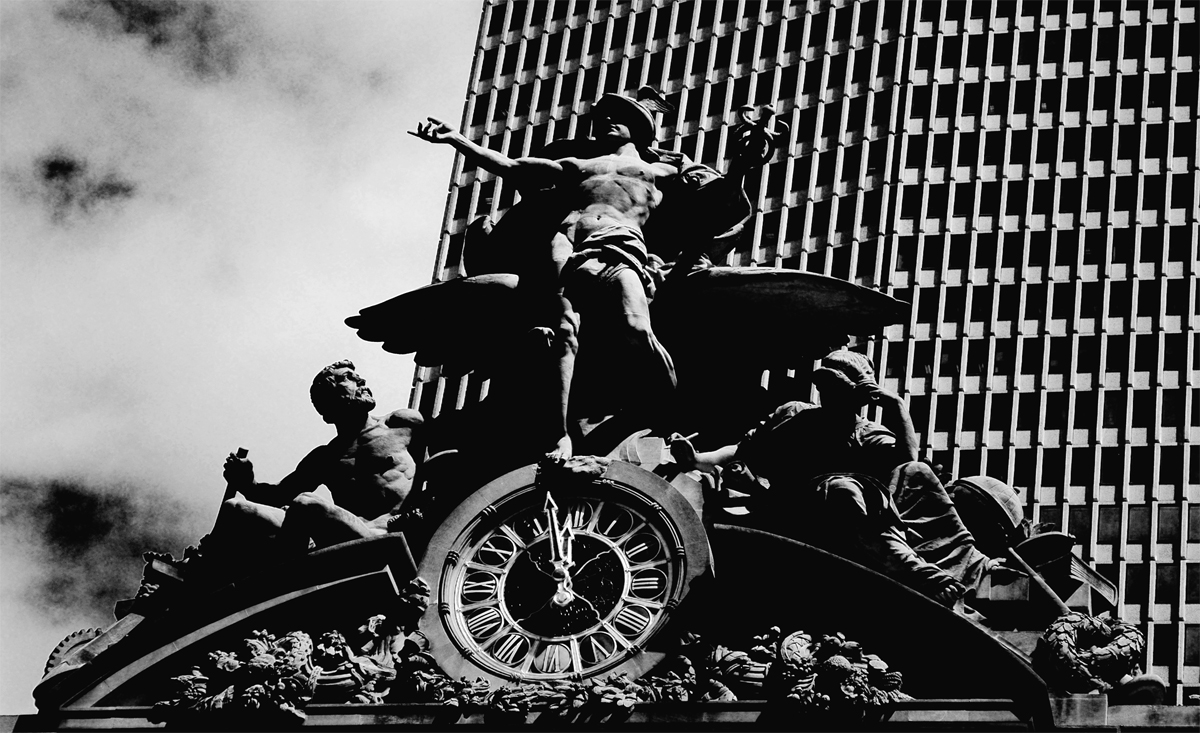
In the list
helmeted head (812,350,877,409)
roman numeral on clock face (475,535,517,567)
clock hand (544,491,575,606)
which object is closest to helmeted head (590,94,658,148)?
helmeted head (812,350,877,409)

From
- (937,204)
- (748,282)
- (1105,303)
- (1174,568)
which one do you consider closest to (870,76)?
(937,204)

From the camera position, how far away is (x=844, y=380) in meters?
33.3

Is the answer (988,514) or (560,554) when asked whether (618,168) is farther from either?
(988,514)

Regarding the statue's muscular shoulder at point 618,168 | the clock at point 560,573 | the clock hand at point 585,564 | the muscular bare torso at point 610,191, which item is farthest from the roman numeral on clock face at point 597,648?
the statue's muscular shoulder at point 618,168

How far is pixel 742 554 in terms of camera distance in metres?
31.7

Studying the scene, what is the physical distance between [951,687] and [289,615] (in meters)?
8.23

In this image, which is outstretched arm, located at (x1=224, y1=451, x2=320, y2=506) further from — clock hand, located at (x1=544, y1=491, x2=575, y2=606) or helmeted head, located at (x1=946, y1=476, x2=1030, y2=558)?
helmeted head, located at (x1=946, y1=476, x2=1030, y2=558)

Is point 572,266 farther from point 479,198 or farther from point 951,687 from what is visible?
point 479,198

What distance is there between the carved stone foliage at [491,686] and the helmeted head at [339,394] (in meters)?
3.75

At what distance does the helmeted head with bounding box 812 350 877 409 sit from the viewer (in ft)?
109

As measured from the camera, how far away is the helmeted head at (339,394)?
35.2m

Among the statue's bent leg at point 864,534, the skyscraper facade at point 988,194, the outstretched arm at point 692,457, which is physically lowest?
the statue's bent leg at point 864,534

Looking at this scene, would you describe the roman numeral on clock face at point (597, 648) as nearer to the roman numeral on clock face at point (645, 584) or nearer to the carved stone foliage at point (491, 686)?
the carved stone foliage at point (491, 686)

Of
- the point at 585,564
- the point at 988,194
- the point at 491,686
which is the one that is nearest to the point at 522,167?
the point at 585,564
